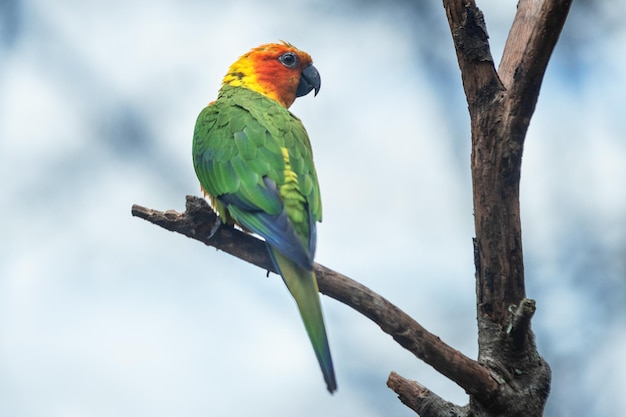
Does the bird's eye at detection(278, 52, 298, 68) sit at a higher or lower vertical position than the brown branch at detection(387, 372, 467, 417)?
higher

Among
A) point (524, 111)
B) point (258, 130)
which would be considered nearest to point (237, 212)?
point (258, 130)

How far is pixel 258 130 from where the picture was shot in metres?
3.09

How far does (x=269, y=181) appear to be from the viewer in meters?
2.79

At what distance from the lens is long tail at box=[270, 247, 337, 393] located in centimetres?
232

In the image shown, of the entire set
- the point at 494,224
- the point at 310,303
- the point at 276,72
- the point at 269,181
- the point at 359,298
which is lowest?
the point at 310,303

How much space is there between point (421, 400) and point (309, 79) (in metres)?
2.01

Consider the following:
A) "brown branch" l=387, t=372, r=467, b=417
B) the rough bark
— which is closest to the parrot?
the rough bark

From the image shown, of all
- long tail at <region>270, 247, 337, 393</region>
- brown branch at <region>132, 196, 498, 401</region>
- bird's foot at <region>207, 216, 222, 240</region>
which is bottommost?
long tail at <region>270, 247, 337, 393</region>

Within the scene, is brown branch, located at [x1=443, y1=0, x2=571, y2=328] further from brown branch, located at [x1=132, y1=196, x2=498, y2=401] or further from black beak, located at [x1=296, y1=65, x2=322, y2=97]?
black beak, located at [x1=296, y1=65, x2=322, y2=97]

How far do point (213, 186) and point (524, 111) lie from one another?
53.7 inches

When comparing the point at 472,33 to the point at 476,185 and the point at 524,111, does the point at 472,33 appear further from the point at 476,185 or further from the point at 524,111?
the point at 476,185

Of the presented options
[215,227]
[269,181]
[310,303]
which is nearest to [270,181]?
[269,181]

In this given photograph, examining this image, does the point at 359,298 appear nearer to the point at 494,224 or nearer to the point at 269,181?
the point at 269,181

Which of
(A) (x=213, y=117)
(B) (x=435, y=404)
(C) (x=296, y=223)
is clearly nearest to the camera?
(C) (x=296, y=223)
